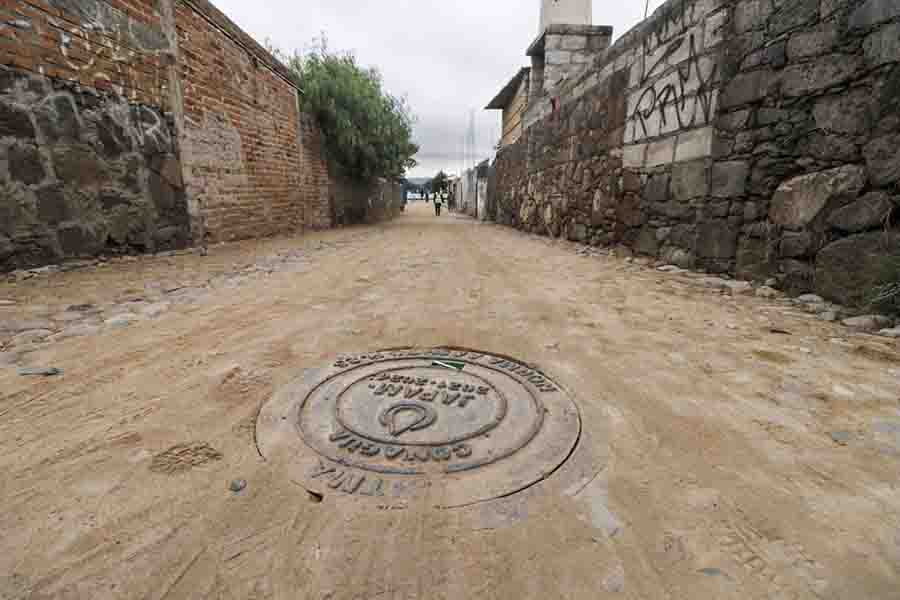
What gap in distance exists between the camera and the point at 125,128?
4.56m

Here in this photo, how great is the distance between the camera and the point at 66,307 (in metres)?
2.86

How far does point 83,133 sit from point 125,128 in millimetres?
Answer: 557

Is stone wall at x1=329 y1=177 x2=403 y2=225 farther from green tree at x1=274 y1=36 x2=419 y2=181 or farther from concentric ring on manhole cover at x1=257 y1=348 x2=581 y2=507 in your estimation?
concentric ring on manhole cover at x1=257 y1=348 x2=581 y2=507

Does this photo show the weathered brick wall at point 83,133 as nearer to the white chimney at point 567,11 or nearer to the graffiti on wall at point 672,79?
the graffiti on wall at point 672,79

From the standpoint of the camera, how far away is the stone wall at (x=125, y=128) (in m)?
3.56

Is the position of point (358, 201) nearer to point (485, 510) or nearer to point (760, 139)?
point (760, 139)

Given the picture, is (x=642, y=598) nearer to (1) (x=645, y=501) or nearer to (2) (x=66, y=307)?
(1) (x=645, y=501)

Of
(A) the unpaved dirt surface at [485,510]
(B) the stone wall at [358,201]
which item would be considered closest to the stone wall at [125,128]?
(A) the unpaved dirt surface at [485,510]

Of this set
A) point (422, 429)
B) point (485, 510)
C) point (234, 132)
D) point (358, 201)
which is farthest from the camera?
point (358, 201)

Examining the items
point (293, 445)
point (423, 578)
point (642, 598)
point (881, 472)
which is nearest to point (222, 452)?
point (293, 445)

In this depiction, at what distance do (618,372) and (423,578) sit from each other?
1400 mm

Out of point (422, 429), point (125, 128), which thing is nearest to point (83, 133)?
point (125, 128)

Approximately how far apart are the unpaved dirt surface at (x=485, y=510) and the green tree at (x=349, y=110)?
31.1 feet

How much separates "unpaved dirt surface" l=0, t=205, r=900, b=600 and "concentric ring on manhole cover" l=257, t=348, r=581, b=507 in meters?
0.08
